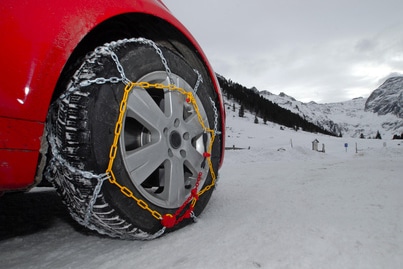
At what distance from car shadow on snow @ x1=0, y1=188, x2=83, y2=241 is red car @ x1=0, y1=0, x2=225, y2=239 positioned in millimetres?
576

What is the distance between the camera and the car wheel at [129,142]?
1.19m

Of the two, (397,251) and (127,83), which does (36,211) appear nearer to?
(127,83)

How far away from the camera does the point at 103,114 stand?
125cm

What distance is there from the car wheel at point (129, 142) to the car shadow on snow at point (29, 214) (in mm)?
566

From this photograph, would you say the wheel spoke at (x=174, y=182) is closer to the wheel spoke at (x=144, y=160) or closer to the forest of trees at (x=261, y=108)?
the wheel spoke at (x=144, y=160)

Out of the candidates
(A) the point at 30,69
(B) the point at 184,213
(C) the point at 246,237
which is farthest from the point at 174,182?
(A) the point at 30,69

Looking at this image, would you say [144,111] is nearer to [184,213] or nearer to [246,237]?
[184,213]

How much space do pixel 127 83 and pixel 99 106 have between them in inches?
7.5

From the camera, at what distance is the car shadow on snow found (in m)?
1.78

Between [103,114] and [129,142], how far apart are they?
403mm

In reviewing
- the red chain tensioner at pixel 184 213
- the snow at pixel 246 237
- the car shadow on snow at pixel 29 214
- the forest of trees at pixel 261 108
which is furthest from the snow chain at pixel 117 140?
the forest of trees at pixel 261 108

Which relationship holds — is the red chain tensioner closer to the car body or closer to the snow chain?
the snow chain

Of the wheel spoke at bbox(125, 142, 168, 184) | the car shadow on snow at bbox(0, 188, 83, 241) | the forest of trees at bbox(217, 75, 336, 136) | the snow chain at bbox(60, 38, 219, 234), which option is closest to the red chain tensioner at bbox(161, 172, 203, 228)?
the snow chain at bbox(60, 38, 219, 234)

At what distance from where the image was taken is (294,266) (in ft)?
3.71
